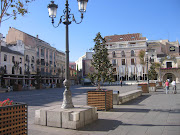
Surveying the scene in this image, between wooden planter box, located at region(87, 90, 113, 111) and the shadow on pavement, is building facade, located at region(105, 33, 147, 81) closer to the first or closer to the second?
wooden planter box, located at region(87, 90, 113, 111)

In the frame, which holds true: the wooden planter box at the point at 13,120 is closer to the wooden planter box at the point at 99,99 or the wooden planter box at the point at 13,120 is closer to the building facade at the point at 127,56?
the wooden planter box at the point at 99,99

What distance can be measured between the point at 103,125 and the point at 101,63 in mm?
4430

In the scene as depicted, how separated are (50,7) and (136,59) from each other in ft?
175

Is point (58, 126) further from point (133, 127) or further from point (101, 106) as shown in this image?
point (101, 106)

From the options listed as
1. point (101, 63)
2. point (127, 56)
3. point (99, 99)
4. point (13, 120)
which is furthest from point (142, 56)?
point (13, 120)

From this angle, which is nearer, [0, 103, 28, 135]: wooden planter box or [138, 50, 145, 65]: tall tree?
[0, 103, 28, 135]: wooden planter box

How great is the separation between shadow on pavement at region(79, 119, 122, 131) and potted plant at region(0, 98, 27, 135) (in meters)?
1.96

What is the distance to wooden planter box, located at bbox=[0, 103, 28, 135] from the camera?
150 inches

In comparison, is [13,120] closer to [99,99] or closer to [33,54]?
[99,99]

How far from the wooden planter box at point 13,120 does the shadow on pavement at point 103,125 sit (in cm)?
195

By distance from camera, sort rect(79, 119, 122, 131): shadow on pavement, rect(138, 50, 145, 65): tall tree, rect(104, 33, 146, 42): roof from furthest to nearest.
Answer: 1. rect(104, 33, 146, 42): roof
2. rect(138, 50, 145, 65): tall tree
3. rect(79, 119, 122, 131): shadow on pavement

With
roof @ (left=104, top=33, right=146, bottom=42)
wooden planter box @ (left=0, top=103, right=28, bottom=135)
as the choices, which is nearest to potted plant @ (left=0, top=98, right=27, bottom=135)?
wooden planter box @ (left=0, top=103, right=28, bottom=135)

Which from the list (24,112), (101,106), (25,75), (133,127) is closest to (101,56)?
(101,106)

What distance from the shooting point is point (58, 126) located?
5684mm
